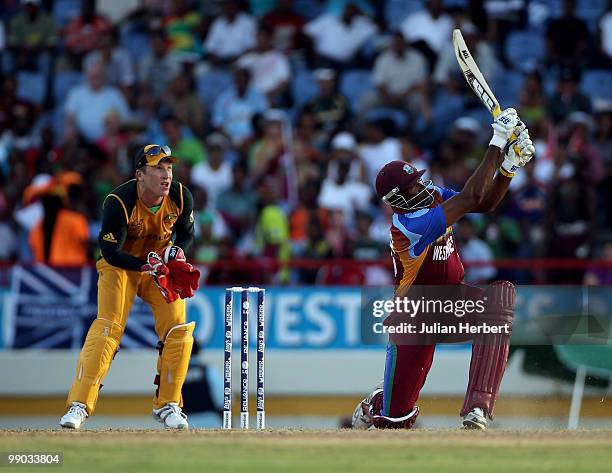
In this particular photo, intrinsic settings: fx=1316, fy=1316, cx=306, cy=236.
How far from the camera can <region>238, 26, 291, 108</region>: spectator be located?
16.8 m

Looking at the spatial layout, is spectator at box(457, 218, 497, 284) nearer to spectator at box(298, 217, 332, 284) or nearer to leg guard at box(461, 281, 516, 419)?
spectator at box(298, 217, 332, 284)

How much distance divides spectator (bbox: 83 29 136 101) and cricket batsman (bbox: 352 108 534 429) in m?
8.44

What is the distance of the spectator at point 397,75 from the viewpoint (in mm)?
16344

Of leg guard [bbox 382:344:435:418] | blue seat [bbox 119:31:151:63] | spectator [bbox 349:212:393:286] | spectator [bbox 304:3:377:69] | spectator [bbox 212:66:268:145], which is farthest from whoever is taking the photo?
blue seat [bbox 119:31:151:63]

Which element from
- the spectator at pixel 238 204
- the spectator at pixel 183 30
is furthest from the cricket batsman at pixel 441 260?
the spectator at pixel 183 30

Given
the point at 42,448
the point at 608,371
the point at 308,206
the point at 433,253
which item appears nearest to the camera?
the point at 42,448

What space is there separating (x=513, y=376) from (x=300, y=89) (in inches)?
287

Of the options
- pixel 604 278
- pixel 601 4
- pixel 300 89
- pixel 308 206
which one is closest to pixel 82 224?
pixel 308 206

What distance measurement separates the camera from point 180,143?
16188mm

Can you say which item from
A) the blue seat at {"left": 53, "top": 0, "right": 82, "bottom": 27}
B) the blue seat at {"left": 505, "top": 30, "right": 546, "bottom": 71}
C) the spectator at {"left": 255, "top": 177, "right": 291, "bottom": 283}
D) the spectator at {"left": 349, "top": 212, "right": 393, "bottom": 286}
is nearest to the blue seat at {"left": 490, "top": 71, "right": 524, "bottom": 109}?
the blue seat at {"left": 505, "top": 30, "right": 546, "bottom": 71}

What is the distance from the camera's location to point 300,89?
55.6ft

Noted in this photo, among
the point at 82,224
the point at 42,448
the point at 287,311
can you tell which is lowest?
the point at 42,448

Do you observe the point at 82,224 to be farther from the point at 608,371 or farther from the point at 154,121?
the point at 608,371

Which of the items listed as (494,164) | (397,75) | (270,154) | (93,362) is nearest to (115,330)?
(93,362)
